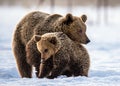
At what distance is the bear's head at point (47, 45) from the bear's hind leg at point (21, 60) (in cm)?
118

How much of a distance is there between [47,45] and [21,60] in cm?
138

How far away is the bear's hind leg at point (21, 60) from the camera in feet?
30.6

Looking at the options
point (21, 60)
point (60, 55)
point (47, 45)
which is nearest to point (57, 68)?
point (60, 55)

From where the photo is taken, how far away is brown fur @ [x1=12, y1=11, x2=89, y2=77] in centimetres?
869

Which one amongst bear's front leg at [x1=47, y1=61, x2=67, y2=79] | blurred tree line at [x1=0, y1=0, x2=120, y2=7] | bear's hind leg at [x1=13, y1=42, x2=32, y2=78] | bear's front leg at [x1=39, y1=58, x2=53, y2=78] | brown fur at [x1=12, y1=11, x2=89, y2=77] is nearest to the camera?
bear's front leg at [x1=47, y1=61, x2=67, y2=79]

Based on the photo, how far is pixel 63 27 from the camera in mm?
8766

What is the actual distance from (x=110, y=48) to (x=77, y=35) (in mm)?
10288

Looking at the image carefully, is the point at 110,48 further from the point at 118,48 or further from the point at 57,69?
the point at 57,69

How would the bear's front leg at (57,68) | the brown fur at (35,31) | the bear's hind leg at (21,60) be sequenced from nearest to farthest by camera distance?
the bear's front leg at (57,68)
the brown fur at (35,31)
the bear's hind leg at (21,60)

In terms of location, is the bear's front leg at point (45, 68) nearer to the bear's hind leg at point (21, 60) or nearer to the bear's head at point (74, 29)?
the bear's head at point (74, 29)

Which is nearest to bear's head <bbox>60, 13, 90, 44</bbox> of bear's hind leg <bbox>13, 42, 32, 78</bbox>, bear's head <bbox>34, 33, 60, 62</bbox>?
bear's head <bbox>34, 33, 60, 62</bbox>

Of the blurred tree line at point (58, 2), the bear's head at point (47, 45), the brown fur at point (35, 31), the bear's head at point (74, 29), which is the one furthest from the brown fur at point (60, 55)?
the blurred tree line at point (58, 2)

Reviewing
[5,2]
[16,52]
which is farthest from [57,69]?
[5,2]

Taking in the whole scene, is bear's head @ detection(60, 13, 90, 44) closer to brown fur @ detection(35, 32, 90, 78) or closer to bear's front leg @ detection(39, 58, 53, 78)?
brown fur @ detection(35, 32, 90, 78)
